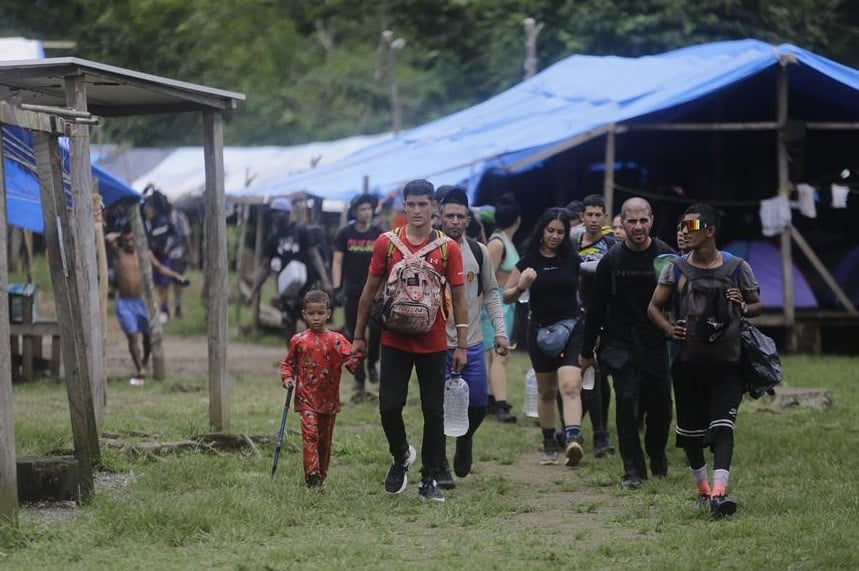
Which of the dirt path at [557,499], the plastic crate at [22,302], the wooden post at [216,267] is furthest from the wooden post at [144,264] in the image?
the dirt path at [557,499]

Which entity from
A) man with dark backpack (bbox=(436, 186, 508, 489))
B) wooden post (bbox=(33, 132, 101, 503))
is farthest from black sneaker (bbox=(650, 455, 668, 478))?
wooden post (bbox=(33, 132, 101, 503))

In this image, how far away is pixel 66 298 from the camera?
7.80m

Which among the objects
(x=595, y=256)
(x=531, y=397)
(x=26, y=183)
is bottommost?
(x=531, y=397)

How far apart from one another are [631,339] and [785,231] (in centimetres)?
935

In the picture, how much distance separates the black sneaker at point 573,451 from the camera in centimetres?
949

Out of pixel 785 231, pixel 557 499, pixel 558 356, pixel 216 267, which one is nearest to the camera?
pixel 557 499

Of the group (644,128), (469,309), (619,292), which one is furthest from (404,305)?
(644,128)

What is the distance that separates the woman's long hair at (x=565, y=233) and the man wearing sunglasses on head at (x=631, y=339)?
852mm

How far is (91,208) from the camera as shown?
961 cm

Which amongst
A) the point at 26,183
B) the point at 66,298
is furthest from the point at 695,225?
the point at 26,183

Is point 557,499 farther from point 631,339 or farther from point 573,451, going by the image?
point 631,339

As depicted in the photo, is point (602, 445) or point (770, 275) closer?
point (602, 445)

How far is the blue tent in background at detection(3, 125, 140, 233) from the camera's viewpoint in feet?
39.8

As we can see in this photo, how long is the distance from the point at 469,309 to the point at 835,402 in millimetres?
5725
